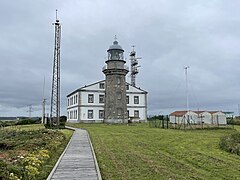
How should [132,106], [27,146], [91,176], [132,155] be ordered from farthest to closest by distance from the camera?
1. [132,106]
2. [27,146]
3. [132,155]
4. [91,176]

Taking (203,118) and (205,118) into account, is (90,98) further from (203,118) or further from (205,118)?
(205,118)

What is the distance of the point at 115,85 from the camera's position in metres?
46.0

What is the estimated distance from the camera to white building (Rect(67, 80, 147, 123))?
171 ft

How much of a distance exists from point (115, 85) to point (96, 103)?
873 centimetres

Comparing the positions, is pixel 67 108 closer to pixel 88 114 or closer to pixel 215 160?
pixel 88 114

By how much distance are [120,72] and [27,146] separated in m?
33.4

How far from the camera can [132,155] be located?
12156 millimetres

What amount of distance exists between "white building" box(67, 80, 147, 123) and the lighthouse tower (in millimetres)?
6190

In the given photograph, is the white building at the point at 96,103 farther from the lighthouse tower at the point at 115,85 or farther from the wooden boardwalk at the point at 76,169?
the wooden boardwalk at the point at 76,169

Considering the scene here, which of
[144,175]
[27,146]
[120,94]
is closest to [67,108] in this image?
[120,94]

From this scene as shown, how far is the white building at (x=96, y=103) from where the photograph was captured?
52031mm

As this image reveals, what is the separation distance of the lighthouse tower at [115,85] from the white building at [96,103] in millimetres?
6190

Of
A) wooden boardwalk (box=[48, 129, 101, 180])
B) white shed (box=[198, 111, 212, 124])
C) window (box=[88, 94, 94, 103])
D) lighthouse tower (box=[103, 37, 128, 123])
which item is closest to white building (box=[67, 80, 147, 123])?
window (box=[88, 94, 94, 103])

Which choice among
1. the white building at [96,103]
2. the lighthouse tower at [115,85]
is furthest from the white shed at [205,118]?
the white building at [96,103]
